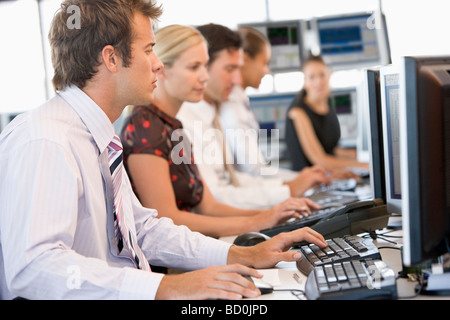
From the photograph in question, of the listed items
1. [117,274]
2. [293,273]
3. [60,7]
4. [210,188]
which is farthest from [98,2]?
[210,188]

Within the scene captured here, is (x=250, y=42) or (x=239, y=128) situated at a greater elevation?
(x=250, y=42)

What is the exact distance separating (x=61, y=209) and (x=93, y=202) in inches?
5.7

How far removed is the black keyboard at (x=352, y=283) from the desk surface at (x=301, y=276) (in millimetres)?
51

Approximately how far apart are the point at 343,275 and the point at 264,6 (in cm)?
562

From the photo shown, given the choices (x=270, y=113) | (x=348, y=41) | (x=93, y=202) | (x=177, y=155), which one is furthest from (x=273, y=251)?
(x=270, y=113)

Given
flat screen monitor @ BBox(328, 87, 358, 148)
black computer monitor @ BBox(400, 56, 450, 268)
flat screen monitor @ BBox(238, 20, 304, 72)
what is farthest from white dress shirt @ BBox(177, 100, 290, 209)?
flat screen monitor @ BBox(328, 87, 358, 148)

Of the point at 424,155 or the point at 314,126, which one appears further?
the point at 314,126

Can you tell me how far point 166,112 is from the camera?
2.06 meters

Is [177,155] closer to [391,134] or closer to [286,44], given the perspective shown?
[391,134]

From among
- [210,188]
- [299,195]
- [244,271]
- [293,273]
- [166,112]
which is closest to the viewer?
[244,271]

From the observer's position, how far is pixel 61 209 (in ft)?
3.41

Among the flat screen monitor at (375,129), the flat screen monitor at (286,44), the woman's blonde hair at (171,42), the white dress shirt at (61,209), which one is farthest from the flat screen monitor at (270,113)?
the white dress shirt at (61,209)

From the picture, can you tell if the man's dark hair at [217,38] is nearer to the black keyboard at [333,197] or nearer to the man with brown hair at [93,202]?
the black keyboard at [333,197]
